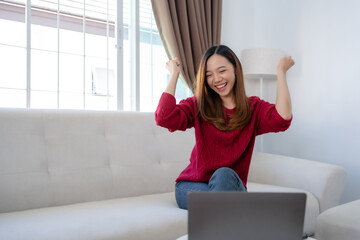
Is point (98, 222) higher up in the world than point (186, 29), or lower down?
lower down

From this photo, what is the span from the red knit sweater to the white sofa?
0.91 ft

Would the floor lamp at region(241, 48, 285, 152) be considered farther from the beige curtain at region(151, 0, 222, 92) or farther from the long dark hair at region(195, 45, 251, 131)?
the long dark hair at region(195, 45, 251, 131)

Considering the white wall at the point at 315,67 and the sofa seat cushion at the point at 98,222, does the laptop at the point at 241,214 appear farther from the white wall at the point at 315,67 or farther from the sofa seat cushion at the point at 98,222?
the white wall at the point at 315,67

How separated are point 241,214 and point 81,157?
49.9 inches

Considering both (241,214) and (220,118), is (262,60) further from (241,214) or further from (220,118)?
(241,214)

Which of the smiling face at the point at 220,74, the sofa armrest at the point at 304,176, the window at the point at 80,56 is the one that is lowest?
the sofa armrest at the point at 304,176

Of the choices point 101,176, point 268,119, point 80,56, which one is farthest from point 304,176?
point 80,56

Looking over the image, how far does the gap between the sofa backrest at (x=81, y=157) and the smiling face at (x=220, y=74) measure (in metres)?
0.76

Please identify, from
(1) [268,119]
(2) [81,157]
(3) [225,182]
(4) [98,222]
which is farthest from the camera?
(2) [81,157]

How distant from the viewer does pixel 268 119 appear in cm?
150

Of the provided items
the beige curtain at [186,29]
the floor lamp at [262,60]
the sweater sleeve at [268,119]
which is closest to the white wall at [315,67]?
the floor lamp at [262,60]

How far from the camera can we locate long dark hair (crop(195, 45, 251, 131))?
1506 mm

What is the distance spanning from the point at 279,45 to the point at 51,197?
2561mm

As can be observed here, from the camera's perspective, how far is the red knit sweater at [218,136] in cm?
150
